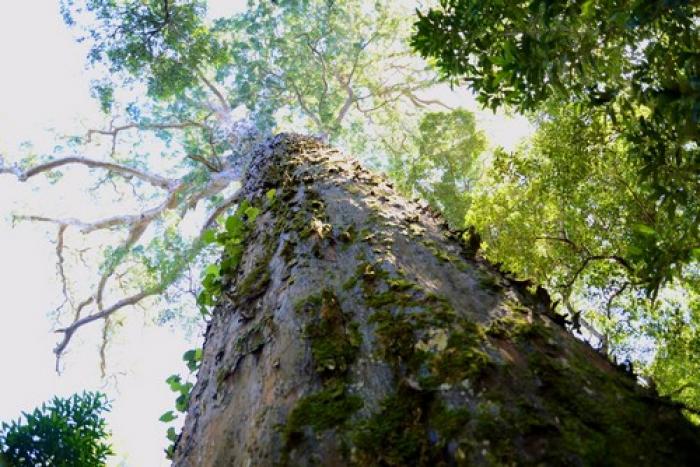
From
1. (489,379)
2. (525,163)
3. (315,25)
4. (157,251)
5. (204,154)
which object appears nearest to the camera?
(489,379)

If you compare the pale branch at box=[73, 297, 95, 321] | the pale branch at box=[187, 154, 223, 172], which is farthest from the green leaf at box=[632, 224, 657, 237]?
the pale branch at box=[73, 297, 95, 321]

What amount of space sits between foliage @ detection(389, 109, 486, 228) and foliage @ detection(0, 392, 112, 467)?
638 cm

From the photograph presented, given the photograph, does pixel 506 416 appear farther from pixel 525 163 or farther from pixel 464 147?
pixel 464 147

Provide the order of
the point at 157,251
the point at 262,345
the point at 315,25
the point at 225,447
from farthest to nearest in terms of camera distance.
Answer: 1. the point at 315,25
2. the point at 157,251
3. the point at 262,345
4. the point at 225,447

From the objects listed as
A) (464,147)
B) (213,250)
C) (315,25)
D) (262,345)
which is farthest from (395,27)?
(262,345)

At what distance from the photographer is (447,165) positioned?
10656 millimetres

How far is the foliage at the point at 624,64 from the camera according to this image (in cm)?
260

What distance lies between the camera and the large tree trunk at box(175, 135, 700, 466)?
1.11 metres

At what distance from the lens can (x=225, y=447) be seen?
1.49 m

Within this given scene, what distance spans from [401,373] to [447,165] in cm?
964

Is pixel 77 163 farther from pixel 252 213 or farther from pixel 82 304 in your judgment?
pixel 252 213

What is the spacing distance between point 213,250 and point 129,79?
5.10 m

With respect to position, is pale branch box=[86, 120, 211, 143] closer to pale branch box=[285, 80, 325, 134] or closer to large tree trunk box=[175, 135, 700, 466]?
pale branch box=[285, 80, 325, 134]

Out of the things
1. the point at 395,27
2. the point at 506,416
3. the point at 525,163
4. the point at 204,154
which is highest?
the point at 395,27
